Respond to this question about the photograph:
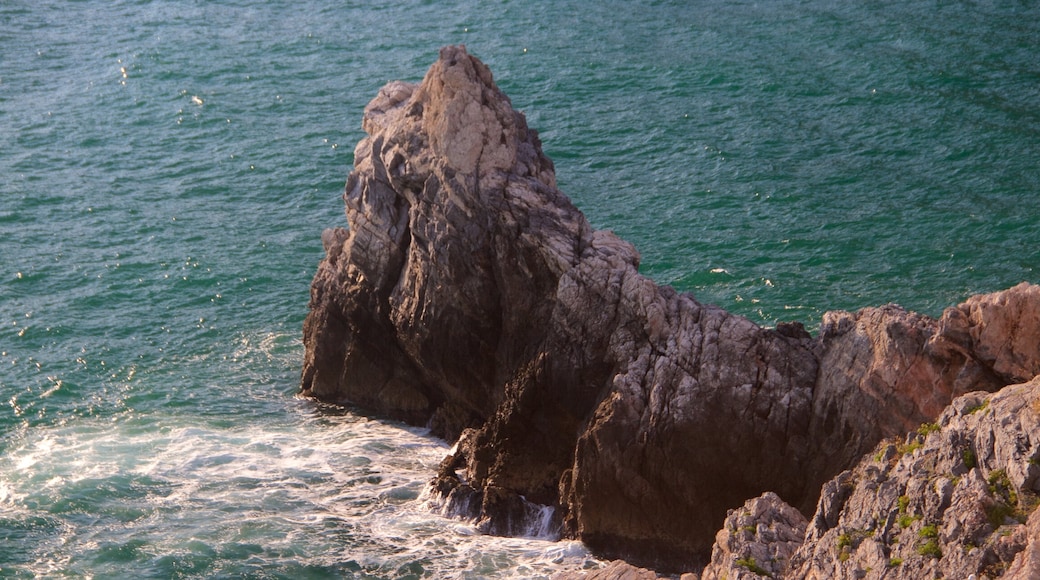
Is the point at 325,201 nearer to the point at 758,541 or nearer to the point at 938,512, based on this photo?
the point at 758,541

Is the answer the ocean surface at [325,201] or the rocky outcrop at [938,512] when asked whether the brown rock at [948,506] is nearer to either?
the rocky outcrop at [938,512]

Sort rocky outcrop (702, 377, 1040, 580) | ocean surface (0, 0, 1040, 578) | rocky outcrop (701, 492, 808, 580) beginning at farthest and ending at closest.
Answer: ocean surface (0, 0, 1040, 578) → rocky outcrop (701, 492, 808, 580) → rocky outcrop (702, 377, 1040, 580)

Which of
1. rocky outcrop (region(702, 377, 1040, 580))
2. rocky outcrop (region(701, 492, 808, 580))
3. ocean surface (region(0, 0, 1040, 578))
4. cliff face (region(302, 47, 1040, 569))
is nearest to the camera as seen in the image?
rocky outcrop (region(702, 377, 1040, 580))

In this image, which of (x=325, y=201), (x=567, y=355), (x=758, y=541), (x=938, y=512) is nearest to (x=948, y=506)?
(x=938, y=512)

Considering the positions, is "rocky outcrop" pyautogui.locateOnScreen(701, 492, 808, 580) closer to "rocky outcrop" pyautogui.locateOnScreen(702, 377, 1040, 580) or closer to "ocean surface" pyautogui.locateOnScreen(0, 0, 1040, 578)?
"rocky outcrop" pyautogui.locateOnScreen(702, 377, 1040, 580)

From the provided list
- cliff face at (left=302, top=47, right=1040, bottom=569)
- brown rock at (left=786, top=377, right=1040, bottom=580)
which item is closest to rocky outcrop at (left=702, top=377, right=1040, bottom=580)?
brown rock at (left=786, top=377, right=1040, bottom=580)

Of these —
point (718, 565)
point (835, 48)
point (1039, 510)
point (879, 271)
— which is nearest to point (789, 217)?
point (879, 271)
